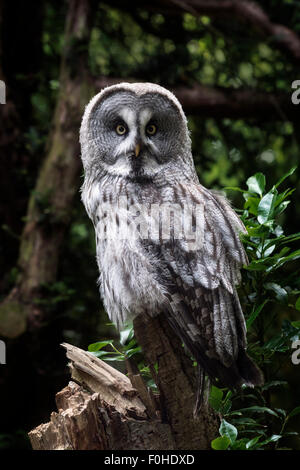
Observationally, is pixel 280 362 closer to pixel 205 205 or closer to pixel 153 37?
pixel 205 205

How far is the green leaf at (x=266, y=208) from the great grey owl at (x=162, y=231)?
0.09 m

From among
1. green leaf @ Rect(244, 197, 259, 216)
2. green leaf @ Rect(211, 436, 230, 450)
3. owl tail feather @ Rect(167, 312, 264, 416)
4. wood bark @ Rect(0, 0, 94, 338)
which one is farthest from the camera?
wood bark @ Rect(0, 0, 94, 338)

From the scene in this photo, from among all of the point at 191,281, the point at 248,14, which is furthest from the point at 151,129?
the point at 248,14

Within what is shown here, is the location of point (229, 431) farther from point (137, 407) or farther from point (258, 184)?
point (258, 184)

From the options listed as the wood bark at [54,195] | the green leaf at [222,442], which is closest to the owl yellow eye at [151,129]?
the green leaf at [222,442]

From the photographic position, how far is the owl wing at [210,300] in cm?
154

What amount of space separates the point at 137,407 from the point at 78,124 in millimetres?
1942

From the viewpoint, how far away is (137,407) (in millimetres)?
1576

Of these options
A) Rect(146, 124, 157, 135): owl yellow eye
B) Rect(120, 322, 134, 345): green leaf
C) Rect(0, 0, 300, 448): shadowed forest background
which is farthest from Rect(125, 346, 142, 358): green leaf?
Rect(0, 0, 300, 448): shadowed forest background

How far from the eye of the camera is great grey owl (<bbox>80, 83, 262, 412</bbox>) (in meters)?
1.57

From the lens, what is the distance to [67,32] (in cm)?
316

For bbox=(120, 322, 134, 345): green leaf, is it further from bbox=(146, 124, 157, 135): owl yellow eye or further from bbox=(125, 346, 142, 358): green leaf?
bbox=(146, 124, 157, 135): owl yellow eye

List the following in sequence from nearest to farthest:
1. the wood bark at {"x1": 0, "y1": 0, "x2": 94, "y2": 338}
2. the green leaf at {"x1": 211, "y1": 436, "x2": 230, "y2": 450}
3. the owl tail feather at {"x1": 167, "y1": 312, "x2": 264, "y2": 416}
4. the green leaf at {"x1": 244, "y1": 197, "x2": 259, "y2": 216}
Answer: the green leaf at {"x1": 211, "y1": 436, "x2": 230, "y2": 450}, the owl tail feather at {"x1": 167, "y1": 312, "x2": 264, "y2": 416}, the green leaf at {"x1": 244, "y1": 197, "x2": 259, "y2": 216}, the wood bark at {"x1": 0, "y1": 0, "x2": 94, "y2": 338}

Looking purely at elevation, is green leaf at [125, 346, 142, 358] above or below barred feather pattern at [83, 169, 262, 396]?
below
